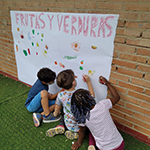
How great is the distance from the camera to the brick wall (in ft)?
4.79

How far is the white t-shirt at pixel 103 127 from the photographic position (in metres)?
1.46

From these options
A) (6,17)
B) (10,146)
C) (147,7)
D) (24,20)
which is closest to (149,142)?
(147,7)

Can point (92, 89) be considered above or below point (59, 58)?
below

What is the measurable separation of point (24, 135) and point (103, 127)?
1199mm

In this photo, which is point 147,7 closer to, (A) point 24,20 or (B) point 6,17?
(A) point 24,20

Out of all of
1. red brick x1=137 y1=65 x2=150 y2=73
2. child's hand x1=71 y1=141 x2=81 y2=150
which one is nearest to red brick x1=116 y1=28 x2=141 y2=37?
red brick x1=137 y1=65 x2=150 y2=73

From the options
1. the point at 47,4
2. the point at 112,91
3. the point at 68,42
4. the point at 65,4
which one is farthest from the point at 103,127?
the point at 47,4

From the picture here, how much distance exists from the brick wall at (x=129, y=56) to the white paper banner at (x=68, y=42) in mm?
82

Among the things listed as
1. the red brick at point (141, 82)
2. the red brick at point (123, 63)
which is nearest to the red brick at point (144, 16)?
the red brick at point (123, 63)

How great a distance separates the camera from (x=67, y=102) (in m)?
1.87

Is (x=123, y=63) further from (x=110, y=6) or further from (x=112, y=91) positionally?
(x=110, y=6)

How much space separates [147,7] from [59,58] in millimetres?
1419

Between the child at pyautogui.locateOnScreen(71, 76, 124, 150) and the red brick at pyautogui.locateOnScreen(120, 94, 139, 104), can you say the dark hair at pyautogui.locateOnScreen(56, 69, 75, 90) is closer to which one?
the child at pyautogui.locateOnScreen(71, 76, 124, 150)

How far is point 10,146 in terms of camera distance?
1852 millimetres
